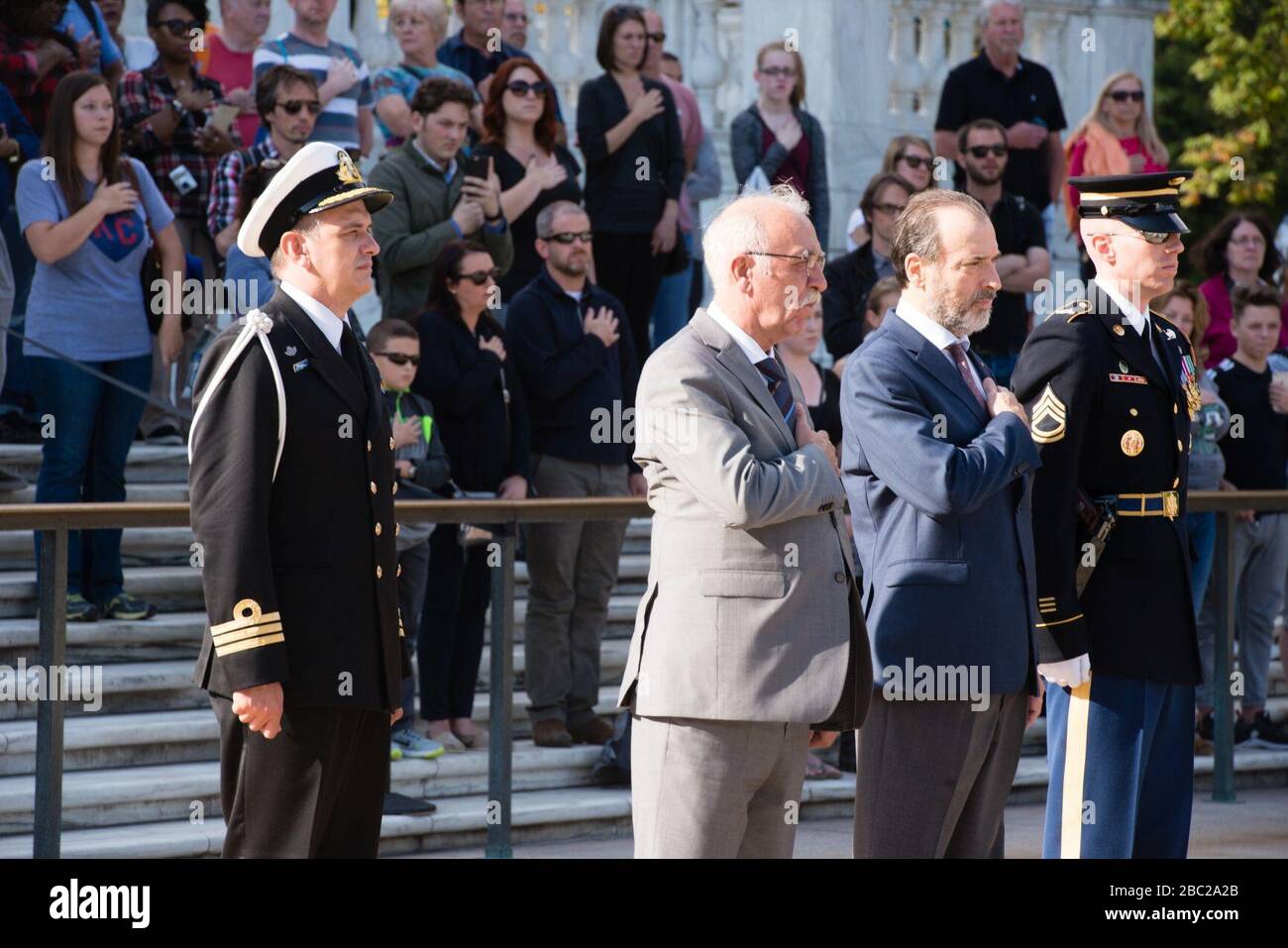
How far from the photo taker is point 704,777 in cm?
449

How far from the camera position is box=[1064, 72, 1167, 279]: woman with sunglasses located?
11.1 metres

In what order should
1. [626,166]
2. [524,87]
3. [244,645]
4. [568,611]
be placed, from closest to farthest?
[244,645] < [568,611] < [524,87] < [626,166]

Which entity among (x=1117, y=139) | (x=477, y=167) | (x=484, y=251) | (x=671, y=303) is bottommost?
(x=671, y=303)

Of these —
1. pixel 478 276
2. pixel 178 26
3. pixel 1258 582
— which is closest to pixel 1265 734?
pixel 1258 582

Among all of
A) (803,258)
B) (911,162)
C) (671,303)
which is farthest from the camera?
(671,303)

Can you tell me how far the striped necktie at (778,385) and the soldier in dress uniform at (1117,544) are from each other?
89 cm

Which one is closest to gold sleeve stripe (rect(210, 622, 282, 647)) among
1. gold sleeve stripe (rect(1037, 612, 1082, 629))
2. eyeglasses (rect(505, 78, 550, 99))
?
gold sleeve stripe (rect(1037, 612, 1082, 629))

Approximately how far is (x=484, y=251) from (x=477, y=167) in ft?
2.64

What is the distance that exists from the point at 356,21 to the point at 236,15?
5.01 feet

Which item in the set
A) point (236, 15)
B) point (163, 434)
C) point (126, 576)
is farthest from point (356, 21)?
point (126, 576)

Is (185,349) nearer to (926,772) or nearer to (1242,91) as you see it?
(926,772)

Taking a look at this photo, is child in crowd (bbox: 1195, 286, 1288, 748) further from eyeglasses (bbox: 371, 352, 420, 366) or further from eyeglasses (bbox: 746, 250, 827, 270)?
eyeglasses (bbox: 746, 250, 827, 270)

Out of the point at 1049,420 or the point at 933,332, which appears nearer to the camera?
the point at 933,332

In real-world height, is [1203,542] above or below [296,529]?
below
